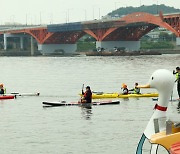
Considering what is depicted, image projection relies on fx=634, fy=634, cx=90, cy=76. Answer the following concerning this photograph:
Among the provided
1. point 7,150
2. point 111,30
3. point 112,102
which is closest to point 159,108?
point 7,150

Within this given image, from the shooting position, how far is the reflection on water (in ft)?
115

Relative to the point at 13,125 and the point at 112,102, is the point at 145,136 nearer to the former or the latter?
the point at 13,125

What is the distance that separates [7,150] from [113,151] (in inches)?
165

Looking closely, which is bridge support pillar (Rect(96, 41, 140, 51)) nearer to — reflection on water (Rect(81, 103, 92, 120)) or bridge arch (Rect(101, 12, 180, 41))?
bridge arch (Rect(101, 12, 180, 41))

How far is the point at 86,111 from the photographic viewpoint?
124 feet

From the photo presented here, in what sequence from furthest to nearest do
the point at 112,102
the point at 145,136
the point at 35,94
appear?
the point at 35,94
the point at 112,102
the point at 145,136

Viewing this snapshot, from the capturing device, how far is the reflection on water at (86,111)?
35.1 m

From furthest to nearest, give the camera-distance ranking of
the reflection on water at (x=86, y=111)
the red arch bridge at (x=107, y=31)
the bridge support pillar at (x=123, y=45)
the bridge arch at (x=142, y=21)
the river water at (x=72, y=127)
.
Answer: the bridge support pillar at (x=123, y=45) → the red arch bridge at (x=107, y=31) → the bridge arch at (x=142, y=21) → the reflection on water at (x=86, y=111) → the river water at (x=72, y=127)

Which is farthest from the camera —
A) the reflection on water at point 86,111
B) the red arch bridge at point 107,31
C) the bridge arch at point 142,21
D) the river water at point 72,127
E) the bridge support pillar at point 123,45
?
the bridge support pillar at point 123,45

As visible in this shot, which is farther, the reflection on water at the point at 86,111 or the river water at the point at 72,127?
the reflection on water at the point at 86,111

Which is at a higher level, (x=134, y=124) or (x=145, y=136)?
(x=145, y=136)

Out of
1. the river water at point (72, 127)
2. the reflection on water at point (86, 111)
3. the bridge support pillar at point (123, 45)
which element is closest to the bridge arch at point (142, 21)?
the bridge support pillar at point (123, 45)

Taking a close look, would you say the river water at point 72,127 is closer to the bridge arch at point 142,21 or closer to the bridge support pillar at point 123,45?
the bridge arch at point 142,21

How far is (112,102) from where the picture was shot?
41719mm
